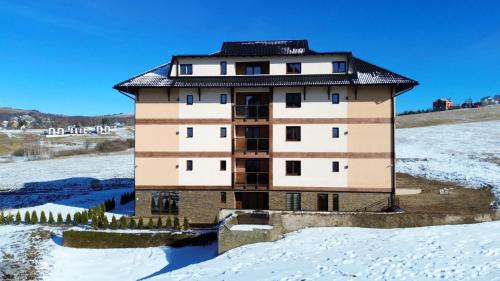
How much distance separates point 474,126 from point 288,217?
215 feet

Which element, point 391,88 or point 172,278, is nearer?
point 172,278

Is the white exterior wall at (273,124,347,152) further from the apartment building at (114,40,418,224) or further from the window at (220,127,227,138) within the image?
the window at (220,127,227,138)

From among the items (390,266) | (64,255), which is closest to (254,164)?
(64,255)

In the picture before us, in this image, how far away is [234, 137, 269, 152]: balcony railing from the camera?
2727cm

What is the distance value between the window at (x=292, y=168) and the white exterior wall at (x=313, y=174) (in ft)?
0.70

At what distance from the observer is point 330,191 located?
87.5 ft

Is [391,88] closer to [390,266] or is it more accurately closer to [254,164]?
[254,164]

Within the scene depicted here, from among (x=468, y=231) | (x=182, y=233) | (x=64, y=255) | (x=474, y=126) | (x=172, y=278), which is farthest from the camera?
(x=474, y=126)

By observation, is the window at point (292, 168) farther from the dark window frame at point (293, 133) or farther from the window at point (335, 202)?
the window at point (335, 202)

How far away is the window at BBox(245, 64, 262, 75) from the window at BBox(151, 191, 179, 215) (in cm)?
961

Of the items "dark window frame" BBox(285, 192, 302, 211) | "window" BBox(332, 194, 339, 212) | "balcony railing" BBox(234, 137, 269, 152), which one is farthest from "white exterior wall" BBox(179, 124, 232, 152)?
"window" BBox(332, 194, 339, 212)

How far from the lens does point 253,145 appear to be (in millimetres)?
27578

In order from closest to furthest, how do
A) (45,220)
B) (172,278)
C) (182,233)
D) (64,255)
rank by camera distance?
(172,278), (64,255), (182,233), (45,220)

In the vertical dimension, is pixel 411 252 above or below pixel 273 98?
below
